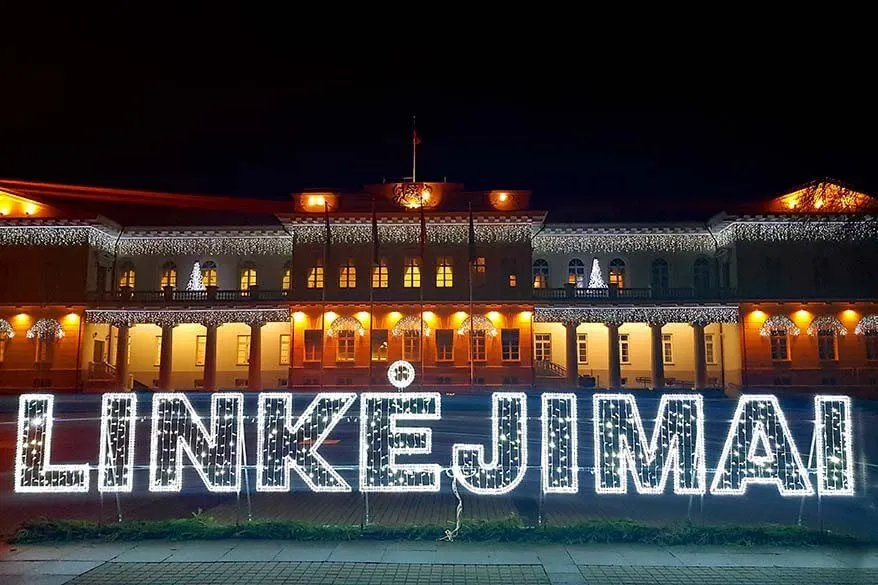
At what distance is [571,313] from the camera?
3647cm

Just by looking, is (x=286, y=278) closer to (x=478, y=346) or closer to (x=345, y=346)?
(x=345, y=346)

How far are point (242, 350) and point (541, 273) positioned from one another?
61.1ft

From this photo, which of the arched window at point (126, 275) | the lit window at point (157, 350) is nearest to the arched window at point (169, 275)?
the arched window at point (126, 275)

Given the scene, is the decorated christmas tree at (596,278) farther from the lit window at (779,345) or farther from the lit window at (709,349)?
the lit window at (779,345)

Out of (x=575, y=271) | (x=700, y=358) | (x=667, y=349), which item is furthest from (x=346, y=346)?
(x=700, y=358)

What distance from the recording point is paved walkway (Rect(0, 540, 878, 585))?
23.0ft

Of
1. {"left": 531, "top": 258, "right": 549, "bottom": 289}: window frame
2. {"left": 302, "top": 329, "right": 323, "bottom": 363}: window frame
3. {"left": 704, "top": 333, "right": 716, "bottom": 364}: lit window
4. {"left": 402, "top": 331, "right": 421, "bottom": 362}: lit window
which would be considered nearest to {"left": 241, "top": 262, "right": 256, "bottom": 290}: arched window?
{"left": 302, "top": 329, "right": 323, "bottom": 363}: window frame

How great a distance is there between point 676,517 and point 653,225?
30866mm

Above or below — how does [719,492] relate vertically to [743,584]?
above

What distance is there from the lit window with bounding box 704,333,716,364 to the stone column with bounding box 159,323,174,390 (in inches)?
1192

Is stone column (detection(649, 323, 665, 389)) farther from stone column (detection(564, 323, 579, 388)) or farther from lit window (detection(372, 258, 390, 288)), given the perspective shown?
lit window (detection(372, 258, 390, 288))

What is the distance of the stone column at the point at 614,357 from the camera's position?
35688mm

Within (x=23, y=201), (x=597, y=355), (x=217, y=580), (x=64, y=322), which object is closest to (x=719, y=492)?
(x=217, y=580)

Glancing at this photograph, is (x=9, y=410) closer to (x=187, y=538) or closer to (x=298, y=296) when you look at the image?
(x=298, y=296)
